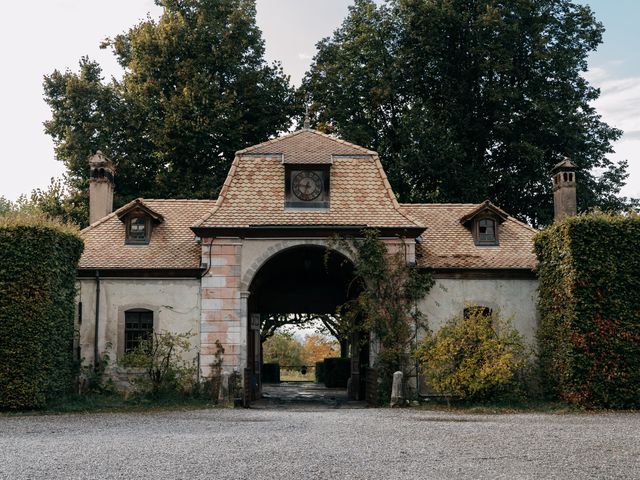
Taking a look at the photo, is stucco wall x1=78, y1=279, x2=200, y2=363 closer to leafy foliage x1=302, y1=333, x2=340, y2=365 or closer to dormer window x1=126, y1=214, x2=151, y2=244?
dormer window x1=126, y1=214, x2=151, y2=244

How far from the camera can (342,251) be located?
21.0 meters

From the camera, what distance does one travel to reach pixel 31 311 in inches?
691

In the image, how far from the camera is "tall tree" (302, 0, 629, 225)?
31.5m

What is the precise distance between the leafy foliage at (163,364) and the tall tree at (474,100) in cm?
1409

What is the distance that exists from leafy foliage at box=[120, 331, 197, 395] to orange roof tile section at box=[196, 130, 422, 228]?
11.1 feet

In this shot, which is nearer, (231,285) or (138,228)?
(231,285)

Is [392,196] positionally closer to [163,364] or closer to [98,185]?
[163,364]

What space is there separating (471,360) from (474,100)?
56.3ft

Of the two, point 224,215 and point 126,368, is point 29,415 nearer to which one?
point 126,368

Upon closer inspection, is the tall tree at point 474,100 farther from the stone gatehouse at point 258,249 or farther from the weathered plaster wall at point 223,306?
the weathered plaster wall at point 223,306

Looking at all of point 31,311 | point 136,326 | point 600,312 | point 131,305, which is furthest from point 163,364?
point 600,312

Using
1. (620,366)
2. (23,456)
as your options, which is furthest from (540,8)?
(23,456)

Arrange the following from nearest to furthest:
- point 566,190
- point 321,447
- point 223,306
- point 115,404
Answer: point 321,447
point 115,404
point 223,306
point 566,190

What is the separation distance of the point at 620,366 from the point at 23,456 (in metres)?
13.6
